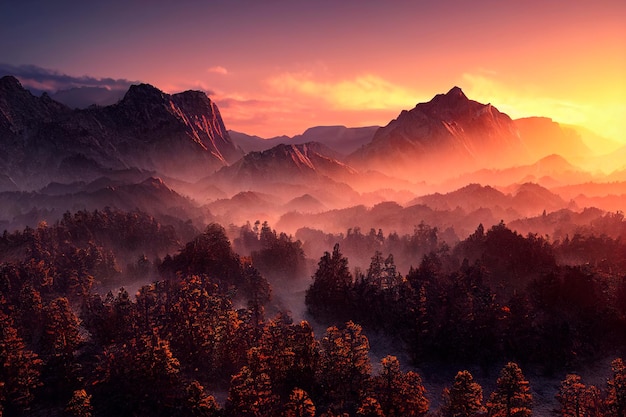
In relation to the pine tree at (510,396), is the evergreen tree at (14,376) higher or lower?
lower

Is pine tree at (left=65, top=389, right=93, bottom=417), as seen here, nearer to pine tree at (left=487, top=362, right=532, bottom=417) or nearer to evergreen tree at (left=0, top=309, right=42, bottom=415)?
evergreen tree at (left=0, top=309, right=42, bottom=415)

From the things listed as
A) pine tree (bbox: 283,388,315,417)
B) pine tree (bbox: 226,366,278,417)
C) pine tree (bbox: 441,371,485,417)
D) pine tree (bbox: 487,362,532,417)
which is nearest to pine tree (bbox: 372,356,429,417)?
pine tree (bbox: 441,371,485,417)

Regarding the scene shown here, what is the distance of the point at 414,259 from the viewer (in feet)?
497

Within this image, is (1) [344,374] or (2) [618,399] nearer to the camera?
(2) [618,399]

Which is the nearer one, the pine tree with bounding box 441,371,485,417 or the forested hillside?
the pine tree with bounding box 441,371,485,417

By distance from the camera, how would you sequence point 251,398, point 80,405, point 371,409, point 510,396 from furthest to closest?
point 80,405, point 251,398, point 510,396, point 371,409

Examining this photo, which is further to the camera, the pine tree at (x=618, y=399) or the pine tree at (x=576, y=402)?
the pine tree at (x=576, y=402)

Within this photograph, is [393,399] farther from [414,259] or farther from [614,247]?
[414,259]

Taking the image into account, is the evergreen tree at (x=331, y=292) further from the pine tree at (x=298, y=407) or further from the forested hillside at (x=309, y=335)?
the pine tree at (x=298, y=407)

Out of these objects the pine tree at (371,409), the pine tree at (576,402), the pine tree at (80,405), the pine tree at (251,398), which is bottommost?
the pine tree at (80,405)

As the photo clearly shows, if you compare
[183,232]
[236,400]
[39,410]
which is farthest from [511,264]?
[183,232]

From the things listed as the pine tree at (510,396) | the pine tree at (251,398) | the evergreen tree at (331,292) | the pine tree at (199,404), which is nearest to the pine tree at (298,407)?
the pine tree at (251,398)

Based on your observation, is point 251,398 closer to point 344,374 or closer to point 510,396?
point 344,374

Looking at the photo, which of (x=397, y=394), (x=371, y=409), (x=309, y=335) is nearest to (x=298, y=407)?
(x=371, y=409)
